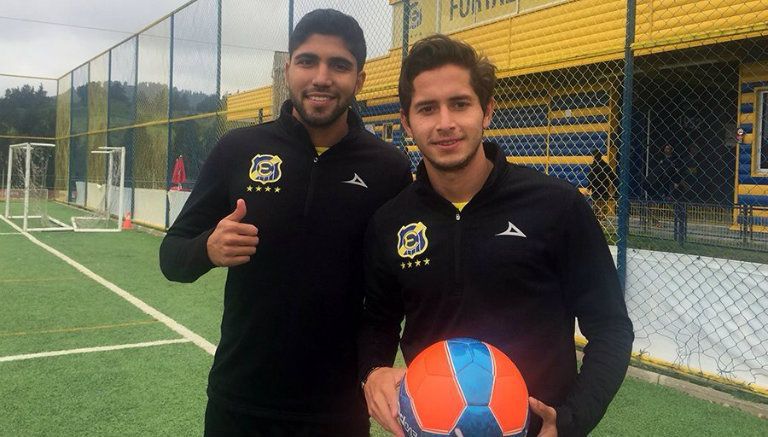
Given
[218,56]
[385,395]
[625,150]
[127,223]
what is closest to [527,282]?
[385,395]

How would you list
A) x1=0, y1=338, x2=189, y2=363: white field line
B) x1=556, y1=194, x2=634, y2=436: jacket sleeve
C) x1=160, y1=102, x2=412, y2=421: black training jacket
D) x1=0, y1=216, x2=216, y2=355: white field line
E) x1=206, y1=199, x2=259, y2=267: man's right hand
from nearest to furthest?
x1=556, y1=194, x2=634, y2=436: jacket sleeve
x1=206, y1=199, x2=259, y2=267: man's right hand
x1=160, y1=102, x2=412, y2=421: black training jacket
x1=0, y1=338, x2=189, y2=363: white field line
x1=0, y1=216, x2=216, y2=355: white field line

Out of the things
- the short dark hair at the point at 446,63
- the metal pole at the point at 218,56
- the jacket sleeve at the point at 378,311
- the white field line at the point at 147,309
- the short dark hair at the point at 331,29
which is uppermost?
the metal pole at the point at 218,56

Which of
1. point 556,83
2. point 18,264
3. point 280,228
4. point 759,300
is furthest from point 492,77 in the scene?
point 556,83

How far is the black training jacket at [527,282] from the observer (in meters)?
1.65

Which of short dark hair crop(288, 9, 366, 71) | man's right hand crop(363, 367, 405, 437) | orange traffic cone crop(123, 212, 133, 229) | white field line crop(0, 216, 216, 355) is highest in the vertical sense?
short dark hair crop(288, 9, 366, 71)

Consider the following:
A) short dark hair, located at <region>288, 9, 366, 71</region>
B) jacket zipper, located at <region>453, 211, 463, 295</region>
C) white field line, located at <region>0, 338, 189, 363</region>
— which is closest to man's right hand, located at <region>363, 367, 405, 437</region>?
jacket zipper, located at <region>453, 211, 463, 295</region>

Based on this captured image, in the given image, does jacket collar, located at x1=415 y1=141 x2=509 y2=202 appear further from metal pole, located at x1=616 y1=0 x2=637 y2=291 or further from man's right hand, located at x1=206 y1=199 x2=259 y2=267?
metal pole, located at x1=616 y1=0 x2=637 y2=291

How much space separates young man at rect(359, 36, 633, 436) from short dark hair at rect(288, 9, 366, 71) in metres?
0.47

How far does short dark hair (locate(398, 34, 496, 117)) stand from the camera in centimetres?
176

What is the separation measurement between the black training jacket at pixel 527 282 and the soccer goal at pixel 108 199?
1474 centimetres

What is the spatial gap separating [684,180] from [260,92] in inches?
387

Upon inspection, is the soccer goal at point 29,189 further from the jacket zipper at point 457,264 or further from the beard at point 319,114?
the jacket zipper at point 457,264

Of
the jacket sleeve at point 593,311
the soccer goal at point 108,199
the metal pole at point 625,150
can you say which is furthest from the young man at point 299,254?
the soccer goal at point 108,199

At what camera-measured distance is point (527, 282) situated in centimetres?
167
